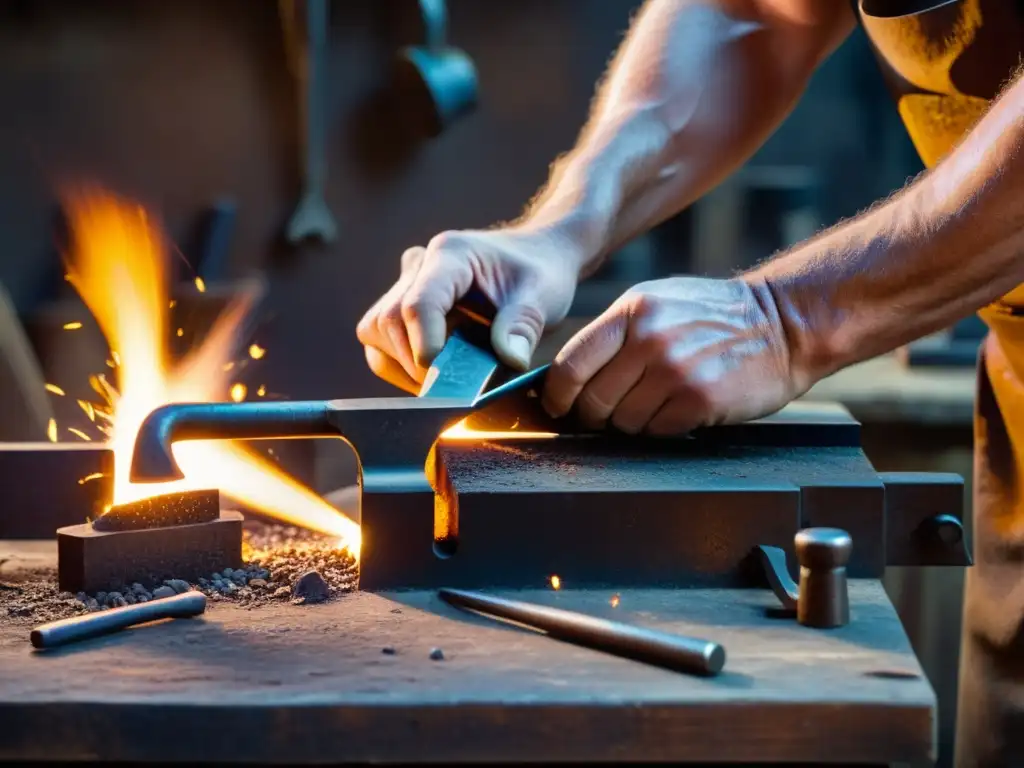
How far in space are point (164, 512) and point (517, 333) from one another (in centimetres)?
47

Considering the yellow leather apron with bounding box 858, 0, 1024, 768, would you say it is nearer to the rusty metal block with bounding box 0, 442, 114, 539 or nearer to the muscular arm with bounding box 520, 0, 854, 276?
the muscular arm with bounding box 520, 0, 854, 276

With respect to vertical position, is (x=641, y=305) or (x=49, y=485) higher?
(x=641, y=305)

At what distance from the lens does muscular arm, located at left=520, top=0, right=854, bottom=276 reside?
176cm

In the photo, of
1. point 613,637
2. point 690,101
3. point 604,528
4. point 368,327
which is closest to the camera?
point 613,637

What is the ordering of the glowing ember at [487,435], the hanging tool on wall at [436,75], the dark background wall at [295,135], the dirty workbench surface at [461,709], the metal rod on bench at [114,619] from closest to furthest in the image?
the dirty workbench surface at [461,709]
the metal rod on bench at [114,619]
the glowing ember at [487,435]
the hanging tool on wall at [436,75]
the dark background wall at [295,135]

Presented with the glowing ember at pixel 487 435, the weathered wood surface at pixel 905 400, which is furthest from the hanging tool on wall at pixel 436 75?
the glowing ember at pixel 487 435

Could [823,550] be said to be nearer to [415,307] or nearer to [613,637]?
[613,637]

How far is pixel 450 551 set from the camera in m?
1.13

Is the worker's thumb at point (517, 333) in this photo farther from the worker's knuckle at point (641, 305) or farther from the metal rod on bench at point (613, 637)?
the metal rod on bench at point (613, 637)

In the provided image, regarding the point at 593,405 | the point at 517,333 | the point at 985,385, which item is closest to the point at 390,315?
the point at 517,333

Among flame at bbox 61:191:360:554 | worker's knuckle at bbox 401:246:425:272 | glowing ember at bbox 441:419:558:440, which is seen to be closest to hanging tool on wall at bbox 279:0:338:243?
flame at bbox 61:191:360:554

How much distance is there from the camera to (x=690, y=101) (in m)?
1.79

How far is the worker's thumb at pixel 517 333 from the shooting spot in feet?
4.44

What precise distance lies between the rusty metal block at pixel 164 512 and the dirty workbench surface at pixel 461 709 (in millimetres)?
238
